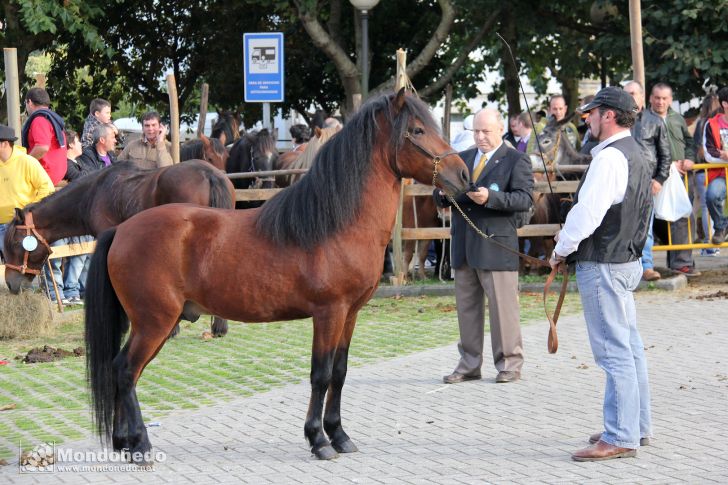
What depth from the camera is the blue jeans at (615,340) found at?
6.66 m

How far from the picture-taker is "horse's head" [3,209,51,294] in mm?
11055

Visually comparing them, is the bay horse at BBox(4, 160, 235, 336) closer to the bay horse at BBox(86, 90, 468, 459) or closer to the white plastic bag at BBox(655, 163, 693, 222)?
the bay horse at BBox(86, 90, 468, 459)

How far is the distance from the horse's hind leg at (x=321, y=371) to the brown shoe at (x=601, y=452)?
148cm

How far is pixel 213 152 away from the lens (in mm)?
16969

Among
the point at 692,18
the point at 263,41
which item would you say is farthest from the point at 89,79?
the point at 692,18

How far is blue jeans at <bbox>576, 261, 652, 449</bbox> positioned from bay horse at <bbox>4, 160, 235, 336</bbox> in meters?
5.14

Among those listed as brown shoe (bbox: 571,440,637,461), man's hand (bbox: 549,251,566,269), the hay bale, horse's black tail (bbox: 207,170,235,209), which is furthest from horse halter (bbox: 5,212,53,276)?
brown shoe (bbox: 571,440,637,461)

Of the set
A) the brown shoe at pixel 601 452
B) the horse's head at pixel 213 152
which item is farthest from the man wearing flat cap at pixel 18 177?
the brown shoe at pixel 601 452

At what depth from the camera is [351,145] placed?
272 inches

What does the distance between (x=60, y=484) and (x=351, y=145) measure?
2623 mm

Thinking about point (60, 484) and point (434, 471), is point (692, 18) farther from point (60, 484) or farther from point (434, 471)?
point (60, 484)

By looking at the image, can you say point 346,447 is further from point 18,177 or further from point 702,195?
point 702,195

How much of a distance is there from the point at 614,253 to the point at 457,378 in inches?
112

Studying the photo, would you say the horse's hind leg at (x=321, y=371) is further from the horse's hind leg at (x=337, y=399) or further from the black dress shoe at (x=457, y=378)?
the black dress shoe at (x=457, y=378)
